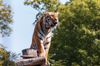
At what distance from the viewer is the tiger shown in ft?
16.9

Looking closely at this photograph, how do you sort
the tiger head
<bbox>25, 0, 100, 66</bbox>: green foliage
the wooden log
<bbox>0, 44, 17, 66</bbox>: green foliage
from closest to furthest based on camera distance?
the wooden log, the tiger head, <bbox>25, 0, 100, 66</bbox>: green foliage, <bbox>0, 44, 17, 66</bbox>: green foliage

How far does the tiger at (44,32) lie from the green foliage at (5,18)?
24528mm

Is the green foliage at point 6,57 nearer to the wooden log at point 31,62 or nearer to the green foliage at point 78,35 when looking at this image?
the green foliage at point 78,35

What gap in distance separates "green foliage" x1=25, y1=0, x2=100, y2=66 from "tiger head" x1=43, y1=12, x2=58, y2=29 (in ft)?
72.6

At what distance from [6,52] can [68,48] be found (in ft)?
14.4

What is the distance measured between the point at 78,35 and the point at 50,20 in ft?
77.7

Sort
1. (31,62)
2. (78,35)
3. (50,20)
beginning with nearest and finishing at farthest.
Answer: (31,62) < (50,20) < (78,35)

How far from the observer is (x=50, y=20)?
5.15 metres

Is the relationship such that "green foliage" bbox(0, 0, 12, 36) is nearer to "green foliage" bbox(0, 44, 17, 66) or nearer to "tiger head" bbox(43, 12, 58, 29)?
"green foliage" bbox(0, 44, 17, 66)

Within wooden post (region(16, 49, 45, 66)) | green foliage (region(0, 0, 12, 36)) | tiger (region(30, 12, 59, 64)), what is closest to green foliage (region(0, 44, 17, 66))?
green foliage (region(0, 0, 12, 36))

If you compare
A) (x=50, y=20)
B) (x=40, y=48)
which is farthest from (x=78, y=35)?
(x=50, y=20)

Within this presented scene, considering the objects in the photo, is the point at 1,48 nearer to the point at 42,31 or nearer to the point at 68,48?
the point at 68,48

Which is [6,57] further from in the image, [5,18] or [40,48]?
[40,48]

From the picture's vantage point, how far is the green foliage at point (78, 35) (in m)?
27.7
